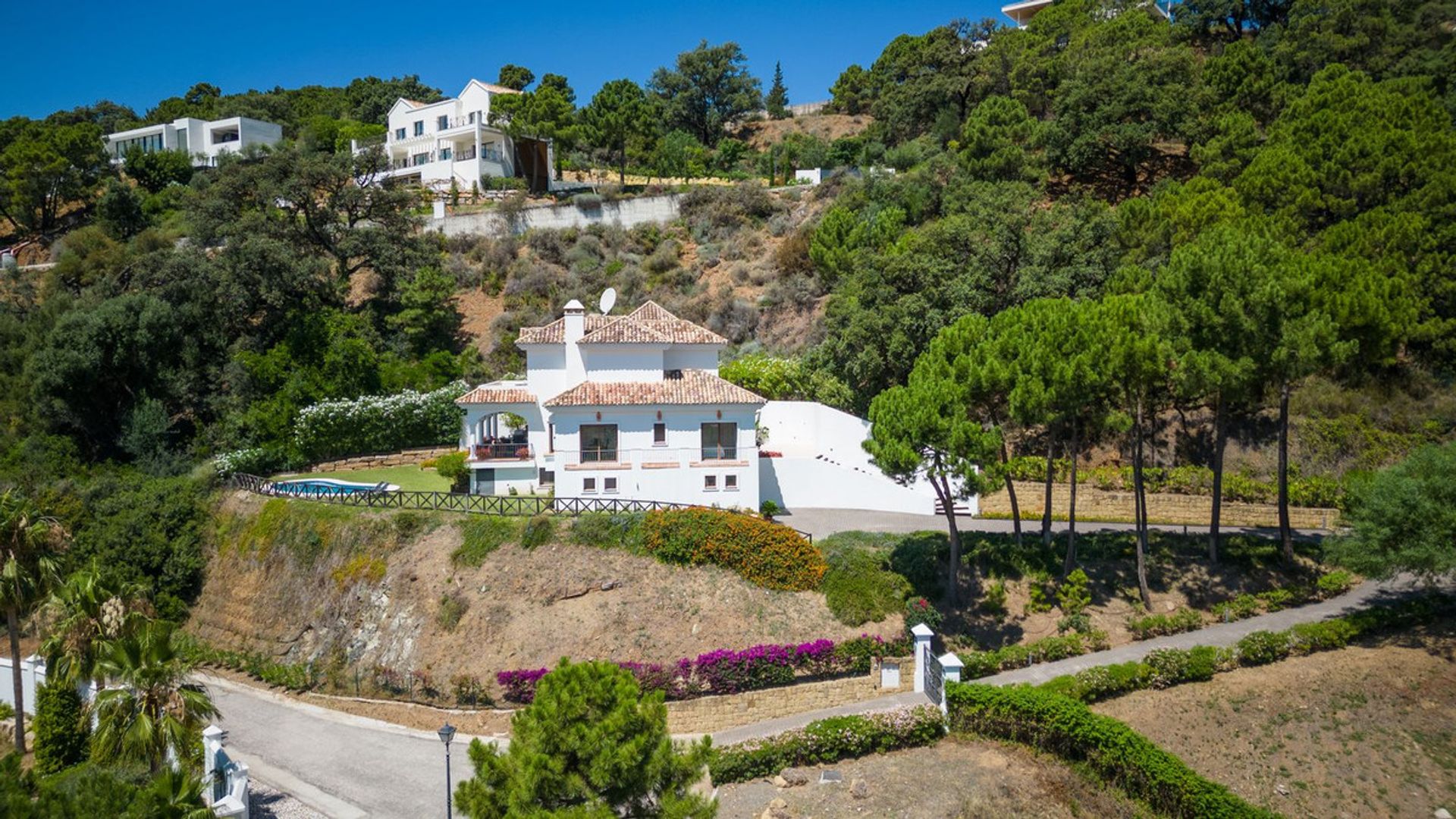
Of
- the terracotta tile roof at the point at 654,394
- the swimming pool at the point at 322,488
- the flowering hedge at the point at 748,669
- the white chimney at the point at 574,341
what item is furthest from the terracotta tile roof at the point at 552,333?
the flowering hedge at the point at 748,669

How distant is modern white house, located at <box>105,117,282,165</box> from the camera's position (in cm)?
7362

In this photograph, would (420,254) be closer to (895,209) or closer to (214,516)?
(214,516)

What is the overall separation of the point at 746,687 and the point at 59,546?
62.7 feet

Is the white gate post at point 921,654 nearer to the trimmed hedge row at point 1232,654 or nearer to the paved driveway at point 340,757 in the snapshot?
the trimmed hedge row at point 1232,654

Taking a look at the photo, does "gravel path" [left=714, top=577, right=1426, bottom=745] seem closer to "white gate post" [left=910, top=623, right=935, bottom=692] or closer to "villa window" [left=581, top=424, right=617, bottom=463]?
"white gate post" [left=910, top=623, right=935, bottom=692]

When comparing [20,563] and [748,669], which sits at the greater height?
[20,563]

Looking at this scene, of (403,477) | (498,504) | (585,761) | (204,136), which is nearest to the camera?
(585,761)

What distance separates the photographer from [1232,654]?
20.7 m

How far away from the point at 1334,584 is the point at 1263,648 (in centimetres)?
513

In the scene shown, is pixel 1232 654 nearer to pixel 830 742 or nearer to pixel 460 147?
pixel 830 742

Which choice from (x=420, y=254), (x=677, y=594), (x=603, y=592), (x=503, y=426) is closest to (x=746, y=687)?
(x=677, y=594)

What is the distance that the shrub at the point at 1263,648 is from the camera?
2068 centimetres

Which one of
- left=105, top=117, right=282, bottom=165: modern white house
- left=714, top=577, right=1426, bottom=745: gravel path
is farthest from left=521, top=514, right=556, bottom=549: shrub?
left=105, top=117, right=282, bottom=165: modern white house

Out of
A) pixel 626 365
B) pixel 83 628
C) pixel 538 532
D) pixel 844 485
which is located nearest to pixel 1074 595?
pixel 844 485
